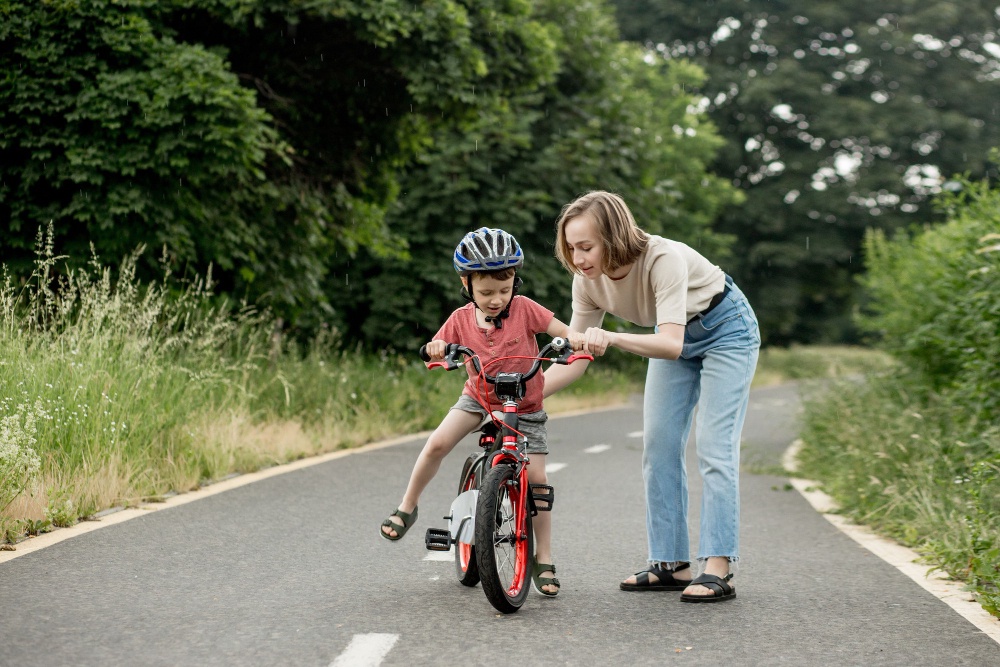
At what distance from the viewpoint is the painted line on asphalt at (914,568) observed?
5.18 meters

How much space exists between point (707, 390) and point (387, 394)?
9.08m

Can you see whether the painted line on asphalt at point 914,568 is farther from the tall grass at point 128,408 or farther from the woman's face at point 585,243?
the tall grass at point 128,408

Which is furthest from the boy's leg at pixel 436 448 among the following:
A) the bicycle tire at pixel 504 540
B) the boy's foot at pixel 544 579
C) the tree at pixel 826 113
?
the tree at pixel 826 113

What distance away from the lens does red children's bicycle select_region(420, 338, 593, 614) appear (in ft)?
16.2

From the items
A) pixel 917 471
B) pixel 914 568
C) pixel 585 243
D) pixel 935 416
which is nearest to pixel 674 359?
pixel 585 243

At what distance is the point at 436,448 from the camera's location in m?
5.60

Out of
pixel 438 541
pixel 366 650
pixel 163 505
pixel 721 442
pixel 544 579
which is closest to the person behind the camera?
pixel 366 650

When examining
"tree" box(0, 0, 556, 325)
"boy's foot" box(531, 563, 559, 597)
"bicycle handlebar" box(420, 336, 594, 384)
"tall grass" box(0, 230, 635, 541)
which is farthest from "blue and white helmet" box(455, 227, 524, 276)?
"tree" box(0, 0, 556, 325)

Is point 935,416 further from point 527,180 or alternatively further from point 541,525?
point 527,180

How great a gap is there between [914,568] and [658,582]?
162cm

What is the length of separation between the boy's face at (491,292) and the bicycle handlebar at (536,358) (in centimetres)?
24

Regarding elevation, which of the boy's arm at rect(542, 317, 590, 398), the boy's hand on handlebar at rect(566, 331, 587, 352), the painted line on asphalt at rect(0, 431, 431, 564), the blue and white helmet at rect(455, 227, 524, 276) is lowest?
the painted line on asphalt at rect(0, 431, 431, 564)

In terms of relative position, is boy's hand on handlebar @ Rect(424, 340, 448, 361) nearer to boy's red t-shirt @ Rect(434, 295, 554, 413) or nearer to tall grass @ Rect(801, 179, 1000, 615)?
boy's red t-shirt @ Rect(434, 295, 554, 413)

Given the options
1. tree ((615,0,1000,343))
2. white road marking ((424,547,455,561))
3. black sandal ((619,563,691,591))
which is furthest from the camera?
tree ((615,0,1000,343))
